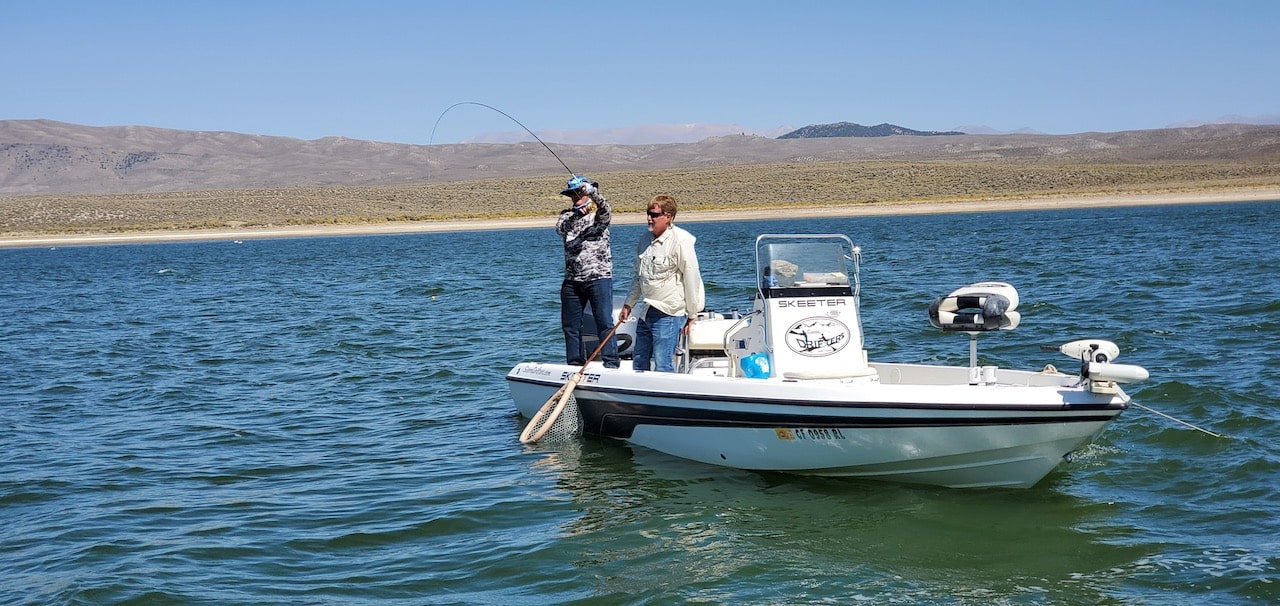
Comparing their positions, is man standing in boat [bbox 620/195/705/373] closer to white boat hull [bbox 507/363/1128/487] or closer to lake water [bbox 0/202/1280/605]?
white boat hull [bbox 507/363/1128/487]

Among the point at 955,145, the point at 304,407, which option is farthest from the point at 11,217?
the point at 955,145

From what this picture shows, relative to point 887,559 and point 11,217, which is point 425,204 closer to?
point 11,217

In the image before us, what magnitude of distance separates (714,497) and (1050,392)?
246cm

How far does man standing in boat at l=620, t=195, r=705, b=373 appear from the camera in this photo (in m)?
9.12

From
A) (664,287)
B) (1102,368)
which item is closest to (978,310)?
(1102,368)

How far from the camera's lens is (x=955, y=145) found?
181 m

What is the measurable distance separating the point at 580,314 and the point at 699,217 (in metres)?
69.7

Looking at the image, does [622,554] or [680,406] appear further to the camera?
[680,406]

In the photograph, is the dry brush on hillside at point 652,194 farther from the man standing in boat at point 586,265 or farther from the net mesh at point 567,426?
the net mesh at point 567,426

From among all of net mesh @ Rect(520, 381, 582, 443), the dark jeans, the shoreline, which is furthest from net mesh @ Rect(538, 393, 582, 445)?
the shoreline

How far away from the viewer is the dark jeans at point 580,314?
10.2 meters

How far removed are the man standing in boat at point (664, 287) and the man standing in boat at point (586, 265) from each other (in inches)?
23.5

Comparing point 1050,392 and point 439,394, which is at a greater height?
point 1050,392

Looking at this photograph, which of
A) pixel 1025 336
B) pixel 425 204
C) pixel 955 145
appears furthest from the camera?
pixel 955 145
